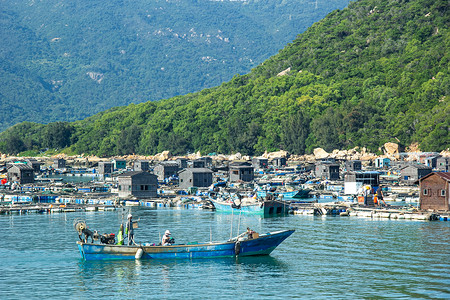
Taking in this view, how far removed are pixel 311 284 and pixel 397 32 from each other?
581 ft

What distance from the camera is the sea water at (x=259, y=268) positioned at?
32750mm

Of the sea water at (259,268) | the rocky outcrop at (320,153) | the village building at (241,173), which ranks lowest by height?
the sea water at (259,268)

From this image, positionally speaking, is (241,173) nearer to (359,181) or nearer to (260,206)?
(359,181)

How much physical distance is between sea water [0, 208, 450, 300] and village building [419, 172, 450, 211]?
12.7 feet

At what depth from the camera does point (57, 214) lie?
65312 millimetres

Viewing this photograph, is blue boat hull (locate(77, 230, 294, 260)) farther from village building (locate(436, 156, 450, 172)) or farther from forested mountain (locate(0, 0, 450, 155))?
forested mountain (locate(0, 0, 450, 155))

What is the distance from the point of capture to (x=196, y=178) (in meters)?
87.2

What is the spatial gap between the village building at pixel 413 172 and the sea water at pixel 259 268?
37.8 meters

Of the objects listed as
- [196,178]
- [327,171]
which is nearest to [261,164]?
[327,171]

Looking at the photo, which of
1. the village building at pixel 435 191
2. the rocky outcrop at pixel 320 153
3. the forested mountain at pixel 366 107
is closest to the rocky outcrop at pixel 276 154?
the forested mountain at pixel 366 107

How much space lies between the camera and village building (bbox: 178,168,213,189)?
87250mm

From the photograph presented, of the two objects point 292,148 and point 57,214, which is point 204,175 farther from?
point 292,148

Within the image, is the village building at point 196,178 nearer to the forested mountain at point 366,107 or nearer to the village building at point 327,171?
the village building at point 327,171

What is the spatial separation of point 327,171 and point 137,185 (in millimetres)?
41603
